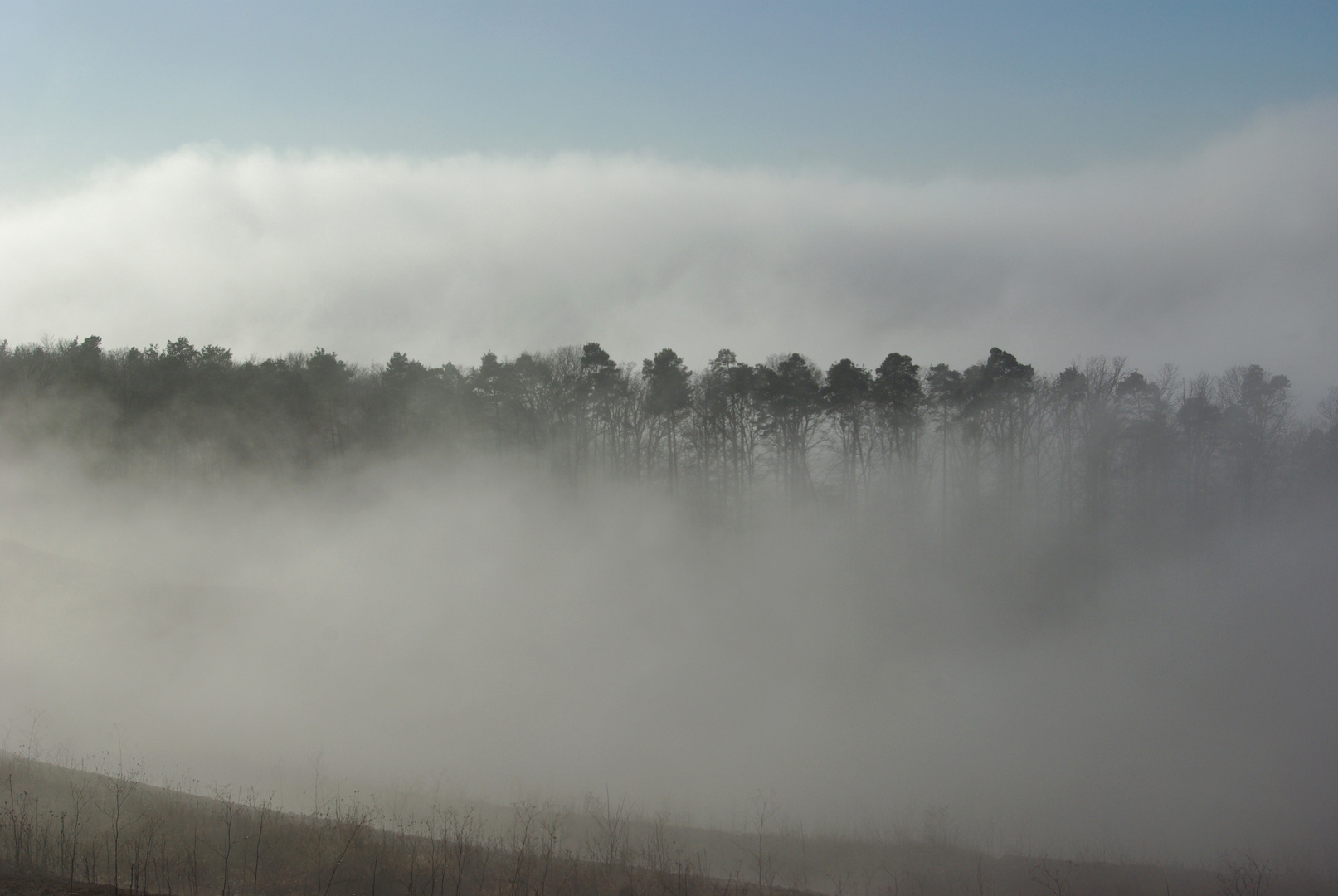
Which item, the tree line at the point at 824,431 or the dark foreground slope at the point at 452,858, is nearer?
the dark foreground slope at the point at 452,858

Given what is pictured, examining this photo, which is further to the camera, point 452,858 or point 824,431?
point 824,431

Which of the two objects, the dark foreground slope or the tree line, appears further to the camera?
the tree line

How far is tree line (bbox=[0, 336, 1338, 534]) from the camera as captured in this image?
1833 inches

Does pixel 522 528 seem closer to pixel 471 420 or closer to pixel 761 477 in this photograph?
pixel 471 420

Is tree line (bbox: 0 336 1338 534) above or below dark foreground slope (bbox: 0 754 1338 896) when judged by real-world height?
above

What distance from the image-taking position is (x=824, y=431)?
4769cm

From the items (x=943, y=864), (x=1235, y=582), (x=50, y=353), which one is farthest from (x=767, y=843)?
(x=50, y=353)

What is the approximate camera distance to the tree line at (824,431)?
46562mm

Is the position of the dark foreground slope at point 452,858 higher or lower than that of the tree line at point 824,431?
lower

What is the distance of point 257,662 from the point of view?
90.7 ft

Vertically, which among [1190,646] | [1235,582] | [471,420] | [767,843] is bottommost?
[767,843]

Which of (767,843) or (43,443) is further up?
(43,443)

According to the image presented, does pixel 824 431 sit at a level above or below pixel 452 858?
above

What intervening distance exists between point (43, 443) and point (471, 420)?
74.2 feet
